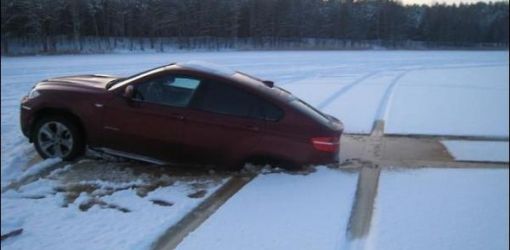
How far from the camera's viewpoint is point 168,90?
6.55m

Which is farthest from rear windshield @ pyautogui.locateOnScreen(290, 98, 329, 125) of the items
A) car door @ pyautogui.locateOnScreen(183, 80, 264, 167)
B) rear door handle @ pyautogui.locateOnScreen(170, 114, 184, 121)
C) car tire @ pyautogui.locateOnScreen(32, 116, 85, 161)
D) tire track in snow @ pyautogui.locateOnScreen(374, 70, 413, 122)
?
tire track in snow @ pyautogui.locateOnScreen(374, 70, 413, 122)

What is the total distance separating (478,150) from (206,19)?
21.2 ft

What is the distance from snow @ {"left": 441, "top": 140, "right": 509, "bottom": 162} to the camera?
336 inches

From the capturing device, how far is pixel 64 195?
541 centimetres

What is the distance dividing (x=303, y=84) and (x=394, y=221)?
13.4 meters

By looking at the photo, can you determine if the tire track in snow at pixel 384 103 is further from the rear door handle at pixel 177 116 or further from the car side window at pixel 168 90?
the rear door handle at pixel 177 116

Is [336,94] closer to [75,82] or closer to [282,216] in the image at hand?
[75,82]

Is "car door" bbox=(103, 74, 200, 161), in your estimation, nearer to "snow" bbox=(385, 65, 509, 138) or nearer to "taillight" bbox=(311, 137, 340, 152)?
"taillight" bbox=(311, 137, 340, 152)

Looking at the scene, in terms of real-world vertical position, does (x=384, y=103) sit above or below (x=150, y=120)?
below

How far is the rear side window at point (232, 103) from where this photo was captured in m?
6.47

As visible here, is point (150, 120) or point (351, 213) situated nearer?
point (351, 213)

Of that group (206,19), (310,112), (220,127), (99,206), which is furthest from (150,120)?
(206,19)

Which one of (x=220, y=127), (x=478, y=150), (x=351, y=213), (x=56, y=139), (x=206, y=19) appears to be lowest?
(x=478, y=150)

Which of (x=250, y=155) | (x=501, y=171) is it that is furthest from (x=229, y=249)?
(x=501, y=171)
